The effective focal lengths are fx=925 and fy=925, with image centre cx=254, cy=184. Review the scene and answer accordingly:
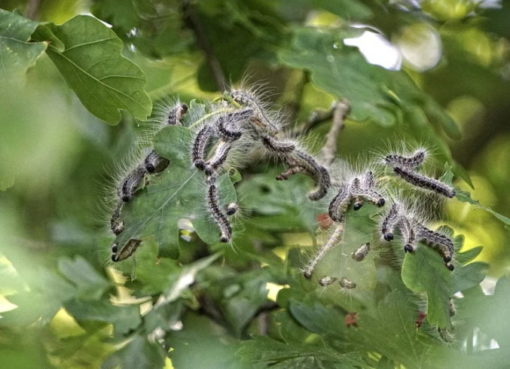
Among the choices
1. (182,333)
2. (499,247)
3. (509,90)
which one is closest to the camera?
(182,333)

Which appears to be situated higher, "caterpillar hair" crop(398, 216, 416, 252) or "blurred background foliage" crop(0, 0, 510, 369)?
"caterpillar hair" crop(398, 216, 416, 252)

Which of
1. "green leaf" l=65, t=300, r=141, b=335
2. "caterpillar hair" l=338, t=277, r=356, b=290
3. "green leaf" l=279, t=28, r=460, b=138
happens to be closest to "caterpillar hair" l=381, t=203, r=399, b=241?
"caterpillar hair" l=338, t=277, r=356, b=290

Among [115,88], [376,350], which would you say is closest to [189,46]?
[115,88]

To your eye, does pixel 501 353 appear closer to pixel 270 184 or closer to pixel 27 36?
pixel 270 184

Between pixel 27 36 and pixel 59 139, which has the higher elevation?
pixel 27 36

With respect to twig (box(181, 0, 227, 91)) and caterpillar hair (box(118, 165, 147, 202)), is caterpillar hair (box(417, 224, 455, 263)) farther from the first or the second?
twig (box(181, 0, 227, 91))

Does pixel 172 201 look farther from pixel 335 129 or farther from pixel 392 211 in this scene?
pixel 335 129
